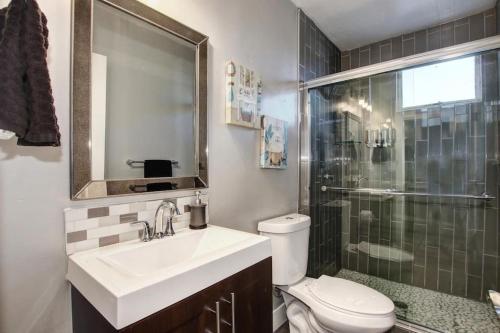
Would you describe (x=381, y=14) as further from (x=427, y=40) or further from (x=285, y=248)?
(x=285, y=248)

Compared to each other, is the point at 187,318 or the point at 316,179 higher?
the point at 316,179

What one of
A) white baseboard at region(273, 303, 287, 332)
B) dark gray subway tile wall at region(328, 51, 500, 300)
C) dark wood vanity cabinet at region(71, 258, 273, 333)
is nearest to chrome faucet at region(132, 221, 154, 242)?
dark wood vanity cabinet at region(71, 258, 273, 333)

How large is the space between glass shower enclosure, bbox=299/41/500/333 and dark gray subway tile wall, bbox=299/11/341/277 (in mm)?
17

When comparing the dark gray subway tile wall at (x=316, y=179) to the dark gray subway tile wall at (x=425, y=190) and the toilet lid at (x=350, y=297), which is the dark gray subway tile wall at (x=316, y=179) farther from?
the toilet lid at (x=350, y=297)

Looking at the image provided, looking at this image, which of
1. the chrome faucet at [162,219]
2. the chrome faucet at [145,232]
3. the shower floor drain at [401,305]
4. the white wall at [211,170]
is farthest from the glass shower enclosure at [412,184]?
the chrome faucet at [145,232]

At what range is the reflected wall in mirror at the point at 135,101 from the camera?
2.99 ft

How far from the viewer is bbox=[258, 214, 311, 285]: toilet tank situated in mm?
1590

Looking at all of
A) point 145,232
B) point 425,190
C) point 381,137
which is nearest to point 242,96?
point 145,232

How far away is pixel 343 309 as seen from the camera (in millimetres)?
1320

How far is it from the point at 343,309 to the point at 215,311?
84cm

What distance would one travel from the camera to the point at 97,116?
961mm

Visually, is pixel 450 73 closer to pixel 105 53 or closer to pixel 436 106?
pixel 436 106

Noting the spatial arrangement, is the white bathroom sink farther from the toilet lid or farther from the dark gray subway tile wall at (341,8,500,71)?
the dark gray subway tile wall at (341,8,500,71)

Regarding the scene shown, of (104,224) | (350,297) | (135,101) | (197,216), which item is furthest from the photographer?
(350,297)
